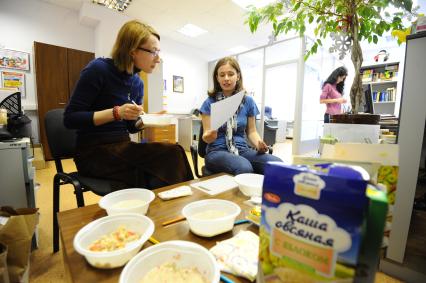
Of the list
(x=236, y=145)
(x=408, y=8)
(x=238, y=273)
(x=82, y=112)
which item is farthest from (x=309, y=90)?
(x=238, y=273)

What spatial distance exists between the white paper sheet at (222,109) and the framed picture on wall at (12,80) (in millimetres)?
3945

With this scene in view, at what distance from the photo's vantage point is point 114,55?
1114mm

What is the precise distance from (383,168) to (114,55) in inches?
48.1

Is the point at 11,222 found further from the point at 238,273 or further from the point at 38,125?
the point at 38,125

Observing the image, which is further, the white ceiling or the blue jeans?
the white ceiling

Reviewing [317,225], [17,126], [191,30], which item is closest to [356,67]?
[317,225]

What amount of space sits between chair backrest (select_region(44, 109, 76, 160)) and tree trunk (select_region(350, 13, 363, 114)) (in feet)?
4.83

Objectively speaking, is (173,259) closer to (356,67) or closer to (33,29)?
(356,67)

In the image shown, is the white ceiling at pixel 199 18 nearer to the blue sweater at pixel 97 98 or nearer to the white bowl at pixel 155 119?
the blue sweater at pixel 97 98

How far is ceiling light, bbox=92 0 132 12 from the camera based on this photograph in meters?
3.47

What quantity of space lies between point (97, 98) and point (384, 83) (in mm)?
4751

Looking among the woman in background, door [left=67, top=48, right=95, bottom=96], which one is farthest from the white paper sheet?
door [left=67, top=48, right=95, bottom=96]

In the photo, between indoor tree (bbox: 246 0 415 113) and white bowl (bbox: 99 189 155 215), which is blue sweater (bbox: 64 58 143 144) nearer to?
white bowl (bbox: 99 189 155 215)

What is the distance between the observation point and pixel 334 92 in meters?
Answer: 2.40
